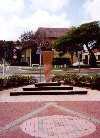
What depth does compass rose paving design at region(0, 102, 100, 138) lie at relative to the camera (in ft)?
26.5

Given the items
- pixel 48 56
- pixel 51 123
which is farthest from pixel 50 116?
pixel 48 56

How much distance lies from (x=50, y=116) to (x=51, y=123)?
3.57ft

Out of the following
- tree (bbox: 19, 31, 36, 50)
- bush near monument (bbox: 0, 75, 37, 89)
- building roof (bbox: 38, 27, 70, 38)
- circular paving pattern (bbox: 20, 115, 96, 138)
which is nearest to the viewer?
circular paving pattern (bbox: 20, 115, 96, 138)

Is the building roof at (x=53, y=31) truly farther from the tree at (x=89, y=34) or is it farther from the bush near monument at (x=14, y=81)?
the bush near monument at (x=14, y=81)

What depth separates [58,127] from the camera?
28.8ft

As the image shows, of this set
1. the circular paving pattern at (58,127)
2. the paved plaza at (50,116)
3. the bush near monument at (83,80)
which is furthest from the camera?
the bush near monument at (83,80)

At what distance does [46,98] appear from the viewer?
1471cm

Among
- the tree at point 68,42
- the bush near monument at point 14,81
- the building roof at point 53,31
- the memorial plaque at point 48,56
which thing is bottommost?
the bush near monument at point 14,81

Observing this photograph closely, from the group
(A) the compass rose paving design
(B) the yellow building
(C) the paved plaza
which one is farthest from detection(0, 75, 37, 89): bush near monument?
(B) the yellow building

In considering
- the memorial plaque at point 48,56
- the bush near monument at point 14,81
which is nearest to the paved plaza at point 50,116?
the bush near monument at point 14,81

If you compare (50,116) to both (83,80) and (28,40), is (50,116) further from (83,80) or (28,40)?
(28,40)

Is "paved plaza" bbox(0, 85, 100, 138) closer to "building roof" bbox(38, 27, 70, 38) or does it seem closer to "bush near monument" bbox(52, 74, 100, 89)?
"bush near monument" bbox(52, 74, 100, 89)

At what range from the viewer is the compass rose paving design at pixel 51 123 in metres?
8.07

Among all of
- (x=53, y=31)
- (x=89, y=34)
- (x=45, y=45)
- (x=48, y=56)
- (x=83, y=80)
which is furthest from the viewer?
(x=53, y=31)
